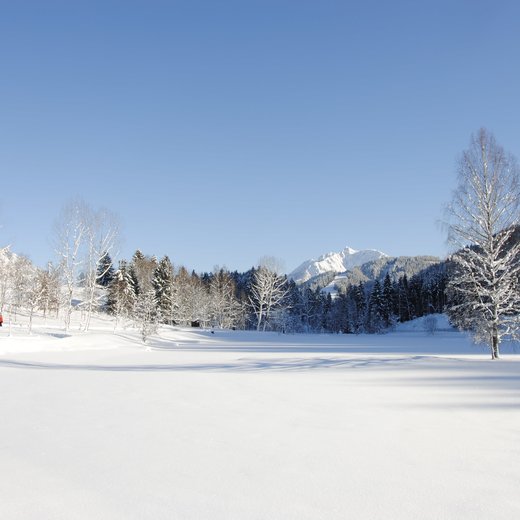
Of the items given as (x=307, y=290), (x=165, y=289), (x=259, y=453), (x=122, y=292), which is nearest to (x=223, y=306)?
(x=165, y=289)

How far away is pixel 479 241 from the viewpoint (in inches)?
637

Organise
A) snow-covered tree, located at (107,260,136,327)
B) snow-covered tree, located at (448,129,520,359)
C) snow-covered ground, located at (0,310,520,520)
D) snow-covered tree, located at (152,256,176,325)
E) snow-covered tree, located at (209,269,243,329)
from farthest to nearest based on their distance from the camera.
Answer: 1. snow-covered tree, located at (209,269,243,329)
2. snow-covered tree, located at (152,256,176,325)
3. snow-covered tree, located at (107,260,136,327)
4. snow-covered tree, located at (448,129,520,359)
5. snow-covered ground, located at (0,310,520,520)

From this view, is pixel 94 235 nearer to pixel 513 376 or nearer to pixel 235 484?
pixel 513 376

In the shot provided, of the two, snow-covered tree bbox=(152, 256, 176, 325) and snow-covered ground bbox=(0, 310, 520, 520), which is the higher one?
snow-covered tree bbox=(152, 256, 176, 325)

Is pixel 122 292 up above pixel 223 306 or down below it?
above

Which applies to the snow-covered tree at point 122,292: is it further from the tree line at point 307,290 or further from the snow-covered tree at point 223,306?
the snow-covered tree at point 223,306

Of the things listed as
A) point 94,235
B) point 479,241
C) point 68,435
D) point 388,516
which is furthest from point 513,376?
point 94,235

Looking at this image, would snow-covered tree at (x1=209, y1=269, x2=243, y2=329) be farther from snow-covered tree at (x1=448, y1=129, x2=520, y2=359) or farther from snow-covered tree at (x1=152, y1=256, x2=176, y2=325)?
snow-covered tree at (x1=448, y1=129, x2=520, y2=359)

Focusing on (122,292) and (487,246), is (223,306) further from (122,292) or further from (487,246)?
(487,246)

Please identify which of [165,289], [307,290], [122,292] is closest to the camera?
[122,292]

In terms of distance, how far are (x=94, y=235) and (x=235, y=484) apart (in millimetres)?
31814

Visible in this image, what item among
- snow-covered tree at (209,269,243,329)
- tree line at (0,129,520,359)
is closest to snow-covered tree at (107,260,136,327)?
tree line at (0,129,520,359)

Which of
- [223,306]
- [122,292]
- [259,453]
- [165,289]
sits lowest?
[259,453]

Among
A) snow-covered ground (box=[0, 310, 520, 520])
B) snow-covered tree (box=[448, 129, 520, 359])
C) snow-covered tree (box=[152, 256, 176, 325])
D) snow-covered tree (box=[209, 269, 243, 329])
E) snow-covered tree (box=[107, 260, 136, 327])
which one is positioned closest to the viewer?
snow-covered ground (box=[0, 310, 520, 520])
